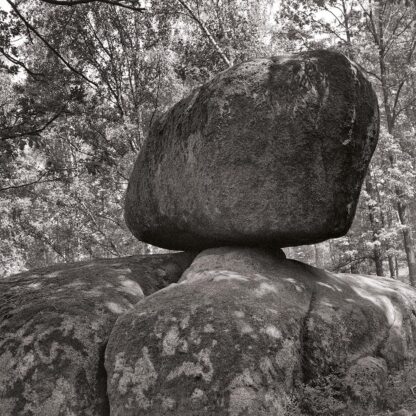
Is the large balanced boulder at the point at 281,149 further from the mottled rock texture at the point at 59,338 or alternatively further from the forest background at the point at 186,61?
the forest background at the point at 186,61

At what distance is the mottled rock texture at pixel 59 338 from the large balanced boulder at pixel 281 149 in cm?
168

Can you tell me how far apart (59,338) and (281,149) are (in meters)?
3.41

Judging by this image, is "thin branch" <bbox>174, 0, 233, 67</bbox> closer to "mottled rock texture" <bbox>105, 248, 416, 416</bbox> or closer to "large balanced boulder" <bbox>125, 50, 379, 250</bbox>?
"large balanced boulder" <bbox>125, 50, 379, 250</bbox>

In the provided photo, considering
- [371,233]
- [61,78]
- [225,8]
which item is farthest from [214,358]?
[225,8]

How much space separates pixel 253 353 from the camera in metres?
4.22

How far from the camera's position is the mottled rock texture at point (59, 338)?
4434 millimetres

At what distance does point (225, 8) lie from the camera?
1484 centimetres

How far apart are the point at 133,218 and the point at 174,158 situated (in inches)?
60.5

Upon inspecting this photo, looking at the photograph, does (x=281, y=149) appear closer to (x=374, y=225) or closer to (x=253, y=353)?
(x=253, y=353)

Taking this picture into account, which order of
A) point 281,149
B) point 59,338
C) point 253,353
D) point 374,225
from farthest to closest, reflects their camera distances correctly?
point 374,225 → point 281,149 → point 59,338 → point 253,353

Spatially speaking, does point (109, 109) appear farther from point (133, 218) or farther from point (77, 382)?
point (77, 382)

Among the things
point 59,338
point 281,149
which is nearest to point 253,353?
point 59,338

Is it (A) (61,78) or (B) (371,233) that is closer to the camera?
(A) (61,78)

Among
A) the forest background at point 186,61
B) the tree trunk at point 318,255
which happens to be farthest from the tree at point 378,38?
the tree trunk at point 318,255
